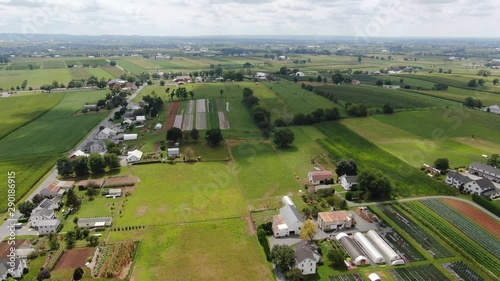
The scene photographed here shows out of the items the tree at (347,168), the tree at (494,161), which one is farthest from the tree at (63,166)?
the tree at (494,161)

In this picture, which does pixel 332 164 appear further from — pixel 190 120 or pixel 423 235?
pixel 190 120

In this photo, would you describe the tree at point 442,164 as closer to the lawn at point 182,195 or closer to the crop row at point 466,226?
the crop row at point 466,226

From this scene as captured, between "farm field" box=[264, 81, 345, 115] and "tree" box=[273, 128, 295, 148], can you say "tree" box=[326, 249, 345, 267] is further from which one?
"farm field" box=[264, 81, 345, 115]

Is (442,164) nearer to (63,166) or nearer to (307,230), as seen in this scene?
(307,230)

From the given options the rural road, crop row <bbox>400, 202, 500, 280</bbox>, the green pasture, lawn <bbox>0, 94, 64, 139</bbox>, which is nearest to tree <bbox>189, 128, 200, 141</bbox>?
the rural road

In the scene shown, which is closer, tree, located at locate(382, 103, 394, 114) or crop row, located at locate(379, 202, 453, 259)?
crop row, located at locate(379, 202, 453, 259)

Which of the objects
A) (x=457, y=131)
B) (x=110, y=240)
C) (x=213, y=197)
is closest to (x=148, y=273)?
(x=110, y=240)

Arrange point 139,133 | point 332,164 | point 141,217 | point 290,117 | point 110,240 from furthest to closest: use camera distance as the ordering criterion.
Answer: point 290,117
point 139,133
point 332,164
point 141,217
point 110,240
